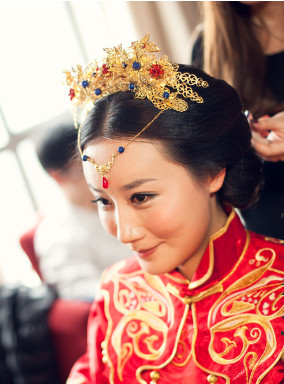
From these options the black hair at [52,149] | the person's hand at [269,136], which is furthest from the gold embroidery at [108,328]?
the black hair at [52,149]

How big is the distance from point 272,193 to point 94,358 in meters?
0.65

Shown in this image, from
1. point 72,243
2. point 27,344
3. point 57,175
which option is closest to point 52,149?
point 57,175

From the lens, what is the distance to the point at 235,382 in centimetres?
98

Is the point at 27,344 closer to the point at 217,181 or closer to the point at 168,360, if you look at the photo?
the point at 168,360

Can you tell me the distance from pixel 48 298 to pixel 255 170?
51.2 inches

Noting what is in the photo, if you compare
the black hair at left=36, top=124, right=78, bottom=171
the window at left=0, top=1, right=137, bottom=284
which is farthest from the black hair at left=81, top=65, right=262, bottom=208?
the window at left=0, top=1, right=137, bottom=284

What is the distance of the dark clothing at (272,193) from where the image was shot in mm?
1287

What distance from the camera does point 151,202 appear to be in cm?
101

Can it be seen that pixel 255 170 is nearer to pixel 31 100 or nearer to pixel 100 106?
pixel 100 106

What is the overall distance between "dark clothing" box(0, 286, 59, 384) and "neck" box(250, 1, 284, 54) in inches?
55.7

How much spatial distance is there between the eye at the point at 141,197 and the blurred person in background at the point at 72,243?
3.67 ft

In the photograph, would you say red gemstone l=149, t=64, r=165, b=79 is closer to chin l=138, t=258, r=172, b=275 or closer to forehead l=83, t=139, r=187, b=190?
forehead l=83, t=139, r=187, b=190

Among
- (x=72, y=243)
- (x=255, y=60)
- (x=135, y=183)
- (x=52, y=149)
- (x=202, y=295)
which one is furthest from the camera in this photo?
(x=72, y=243)

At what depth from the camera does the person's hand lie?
1.12m
